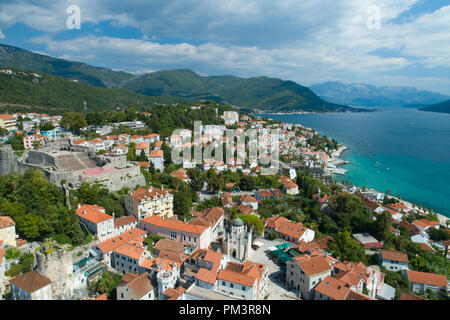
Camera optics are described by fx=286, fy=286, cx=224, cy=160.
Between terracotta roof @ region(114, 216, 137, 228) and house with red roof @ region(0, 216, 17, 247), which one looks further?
terracotta roof @ region(114, 216, 137, 228)

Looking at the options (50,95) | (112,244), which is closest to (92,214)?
(112,244)

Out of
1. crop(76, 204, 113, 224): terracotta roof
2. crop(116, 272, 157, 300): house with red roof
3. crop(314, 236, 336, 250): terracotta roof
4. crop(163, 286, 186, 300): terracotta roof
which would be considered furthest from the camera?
crop(314, 236, 336, 250): terracotta roof

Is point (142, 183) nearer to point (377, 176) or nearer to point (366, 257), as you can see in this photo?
point (366, 257)

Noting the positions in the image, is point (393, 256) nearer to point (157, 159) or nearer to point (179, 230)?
point (179, 230)

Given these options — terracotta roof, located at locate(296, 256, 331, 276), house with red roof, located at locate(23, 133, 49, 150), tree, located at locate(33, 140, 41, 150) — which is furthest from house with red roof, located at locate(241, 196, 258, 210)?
house with red roof, located at locate(23, 133, 49, 150)

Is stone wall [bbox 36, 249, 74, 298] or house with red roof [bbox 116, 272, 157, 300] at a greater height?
stone wall [bbox 36, 249, 74, 298]

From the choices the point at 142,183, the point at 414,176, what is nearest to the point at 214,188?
the point at 142,183

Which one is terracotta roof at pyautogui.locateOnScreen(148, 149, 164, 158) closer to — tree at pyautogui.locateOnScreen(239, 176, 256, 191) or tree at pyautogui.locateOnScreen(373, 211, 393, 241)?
tree at pyautogui.locateOnScreen(239, 176, 256, 191)

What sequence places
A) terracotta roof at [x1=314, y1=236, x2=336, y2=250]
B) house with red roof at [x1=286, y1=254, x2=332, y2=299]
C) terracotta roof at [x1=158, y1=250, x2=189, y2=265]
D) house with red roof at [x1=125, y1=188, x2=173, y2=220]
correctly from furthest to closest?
1. terracotta roof at [x1=314, y1=236, x2=336, y2=250]
2. house with red roof at [x1=125, y1=188, x2=173, y2=220]
3. terracotta roof at [x1=158, y1=250, x2=189, y2=265]
4. house with red roof at [x1=286, y1=254, x2=332, y2=299]
